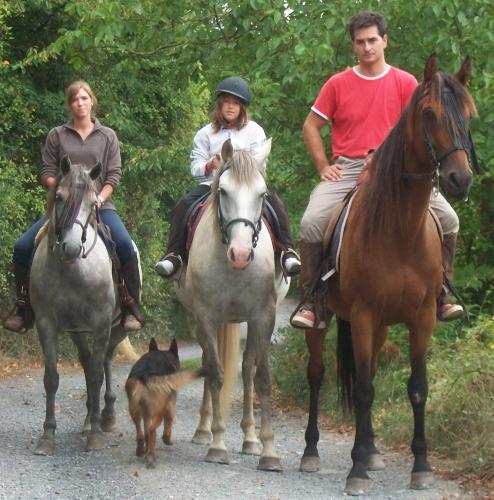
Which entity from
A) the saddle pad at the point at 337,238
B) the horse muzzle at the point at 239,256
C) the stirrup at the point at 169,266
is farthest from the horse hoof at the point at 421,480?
the stirrup at the point at 169,266

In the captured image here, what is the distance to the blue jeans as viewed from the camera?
33.5ft

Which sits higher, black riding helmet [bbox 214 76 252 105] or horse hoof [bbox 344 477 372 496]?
black riding helmet [bbox 214 76 252 105]

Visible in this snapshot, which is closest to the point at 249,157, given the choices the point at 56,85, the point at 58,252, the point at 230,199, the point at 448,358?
the point at 230,199

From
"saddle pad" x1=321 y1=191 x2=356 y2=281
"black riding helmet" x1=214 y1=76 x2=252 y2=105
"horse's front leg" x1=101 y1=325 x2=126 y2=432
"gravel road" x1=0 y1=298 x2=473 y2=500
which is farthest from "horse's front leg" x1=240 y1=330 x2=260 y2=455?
"black riding helmet" x1=214 y1=76 x2=252 y2=105

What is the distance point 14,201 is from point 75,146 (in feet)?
23.0

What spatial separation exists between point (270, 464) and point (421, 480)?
1363 mm

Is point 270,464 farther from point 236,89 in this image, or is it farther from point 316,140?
point 236,89

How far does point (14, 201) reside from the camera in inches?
666

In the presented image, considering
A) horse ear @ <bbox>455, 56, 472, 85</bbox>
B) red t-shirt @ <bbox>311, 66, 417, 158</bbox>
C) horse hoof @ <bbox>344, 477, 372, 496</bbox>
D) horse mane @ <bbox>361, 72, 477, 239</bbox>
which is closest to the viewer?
horse mane @ <bbox>361, 72, 477, 239</bbox>

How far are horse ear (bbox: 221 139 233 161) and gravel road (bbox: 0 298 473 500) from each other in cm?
240

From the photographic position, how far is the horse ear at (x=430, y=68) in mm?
7227

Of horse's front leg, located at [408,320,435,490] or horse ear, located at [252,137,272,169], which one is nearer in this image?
horse's front leg, located at [408,320,435,490]

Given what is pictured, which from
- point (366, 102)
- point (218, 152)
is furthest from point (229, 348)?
point (366, 102)

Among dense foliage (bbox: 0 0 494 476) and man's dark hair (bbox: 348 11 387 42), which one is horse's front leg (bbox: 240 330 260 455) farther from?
man's dark hair (bbox: 348 11 387 42)
